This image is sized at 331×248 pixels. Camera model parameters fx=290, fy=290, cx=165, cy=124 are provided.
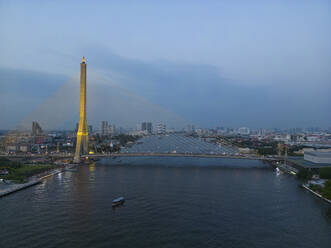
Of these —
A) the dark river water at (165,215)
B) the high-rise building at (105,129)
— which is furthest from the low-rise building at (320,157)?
the high-rise building at (105,129)

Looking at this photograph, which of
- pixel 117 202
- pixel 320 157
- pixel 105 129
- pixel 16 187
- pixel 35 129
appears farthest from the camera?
pixel 105 129

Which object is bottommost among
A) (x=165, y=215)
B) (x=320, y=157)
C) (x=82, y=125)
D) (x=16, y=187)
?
(x=165, y=215)

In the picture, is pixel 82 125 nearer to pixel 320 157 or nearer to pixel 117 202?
pixel 117 202

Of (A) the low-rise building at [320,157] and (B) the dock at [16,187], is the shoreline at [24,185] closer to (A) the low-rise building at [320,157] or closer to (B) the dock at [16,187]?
(B) the dock at [16,187]

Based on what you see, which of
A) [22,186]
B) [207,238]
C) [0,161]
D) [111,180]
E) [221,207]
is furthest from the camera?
[0,161]

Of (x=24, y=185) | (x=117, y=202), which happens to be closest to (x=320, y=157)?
(x=117, y=202)

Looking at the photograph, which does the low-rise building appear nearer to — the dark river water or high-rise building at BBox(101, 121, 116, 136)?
the dark river water

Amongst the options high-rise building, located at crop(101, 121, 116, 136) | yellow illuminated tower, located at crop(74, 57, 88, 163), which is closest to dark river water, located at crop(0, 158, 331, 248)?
yellow illuminated tower, located at crop(74, 57, 88, 163)

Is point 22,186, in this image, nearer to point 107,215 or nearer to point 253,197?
point 107,215

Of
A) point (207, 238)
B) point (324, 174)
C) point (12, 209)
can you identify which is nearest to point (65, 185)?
point (12, 209)
